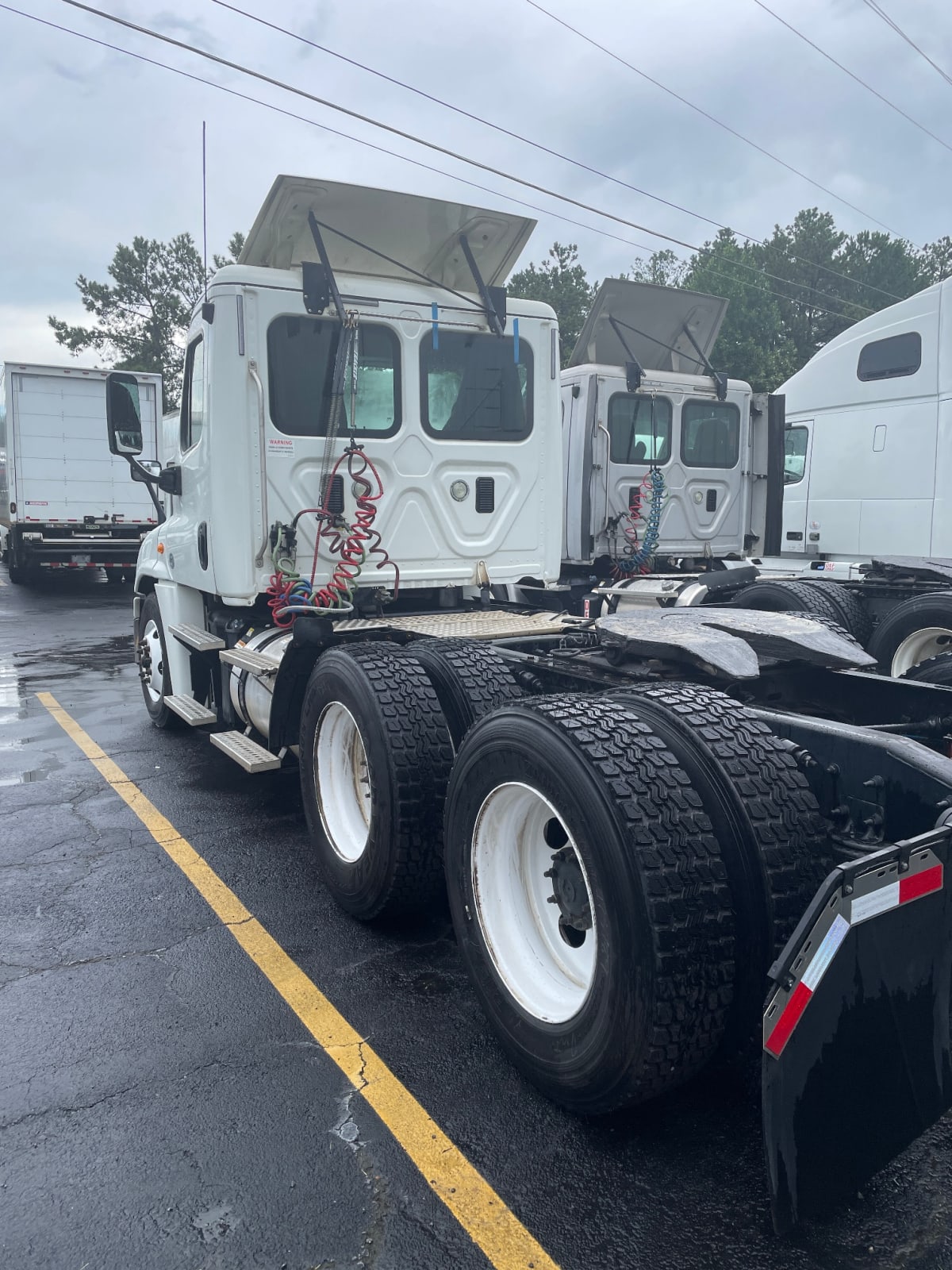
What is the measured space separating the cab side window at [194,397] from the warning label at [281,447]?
484mm

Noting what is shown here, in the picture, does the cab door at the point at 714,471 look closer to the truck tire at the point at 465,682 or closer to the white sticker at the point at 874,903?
the truck tire at the point at 465,682

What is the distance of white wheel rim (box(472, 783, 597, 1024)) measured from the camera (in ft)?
9.27

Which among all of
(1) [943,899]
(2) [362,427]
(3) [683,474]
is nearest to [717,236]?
(3) [683,474]

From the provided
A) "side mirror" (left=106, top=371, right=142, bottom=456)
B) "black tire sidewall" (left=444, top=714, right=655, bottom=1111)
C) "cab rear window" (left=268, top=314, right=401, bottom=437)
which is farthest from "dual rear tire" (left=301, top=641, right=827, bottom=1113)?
"side mirror" (left=106, top=371, right=142, bottom=456)

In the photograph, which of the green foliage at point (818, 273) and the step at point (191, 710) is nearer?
the step at point (191, 710)

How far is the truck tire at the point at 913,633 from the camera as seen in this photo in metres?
5.77

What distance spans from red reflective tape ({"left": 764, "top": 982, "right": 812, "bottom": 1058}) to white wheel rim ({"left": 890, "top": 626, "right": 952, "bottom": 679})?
176 inches

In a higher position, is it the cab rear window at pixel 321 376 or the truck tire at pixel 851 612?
the cab rear window at pixel 321 376

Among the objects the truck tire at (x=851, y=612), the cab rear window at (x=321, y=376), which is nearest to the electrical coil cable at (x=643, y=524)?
the truck tire at (x=851, y=612)

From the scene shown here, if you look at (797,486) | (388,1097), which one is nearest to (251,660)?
(388,1097)

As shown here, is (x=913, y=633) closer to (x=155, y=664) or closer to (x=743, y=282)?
(x=155, y=664)

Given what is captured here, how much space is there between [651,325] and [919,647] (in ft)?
13.7

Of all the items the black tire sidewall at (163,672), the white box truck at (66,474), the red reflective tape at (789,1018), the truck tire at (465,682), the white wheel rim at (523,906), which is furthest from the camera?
the white box truck at (66,474)

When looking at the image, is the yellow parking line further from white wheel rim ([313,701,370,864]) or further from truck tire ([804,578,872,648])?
truck tire ([804,578,872,648])
